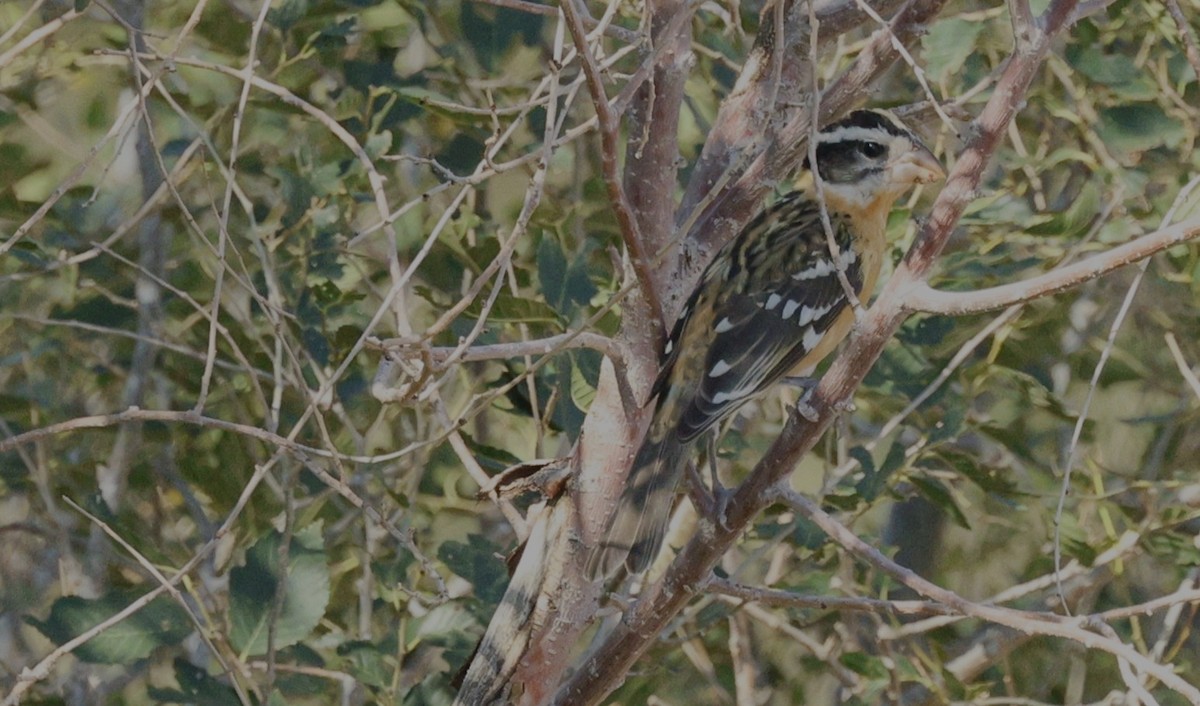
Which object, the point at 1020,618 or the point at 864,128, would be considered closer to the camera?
the point at 1020,618

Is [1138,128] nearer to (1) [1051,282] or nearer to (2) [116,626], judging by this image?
(1) [1051,282]

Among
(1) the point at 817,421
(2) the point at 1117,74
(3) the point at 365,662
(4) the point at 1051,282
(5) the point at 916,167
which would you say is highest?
(4) the point at 1051,282

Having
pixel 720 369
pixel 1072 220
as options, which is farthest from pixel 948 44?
Result: pixel 720 369

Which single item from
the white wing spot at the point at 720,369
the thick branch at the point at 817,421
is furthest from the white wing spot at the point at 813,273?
the thick branch at the point at 817,421

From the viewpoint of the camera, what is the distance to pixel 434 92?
3844mm

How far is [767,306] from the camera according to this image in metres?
3.54

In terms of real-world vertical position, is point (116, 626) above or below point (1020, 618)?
below

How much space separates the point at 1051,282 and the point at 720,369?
1.28 m

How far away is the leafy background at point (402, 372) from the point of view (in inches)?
133

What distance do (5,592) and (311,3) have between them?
1920 millimetres

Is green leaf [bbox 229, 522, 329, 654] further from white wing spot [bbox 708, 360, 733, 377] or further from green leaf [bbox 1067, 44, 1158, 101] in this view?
green leaf [bbox 1067, 44, 1158, 101]

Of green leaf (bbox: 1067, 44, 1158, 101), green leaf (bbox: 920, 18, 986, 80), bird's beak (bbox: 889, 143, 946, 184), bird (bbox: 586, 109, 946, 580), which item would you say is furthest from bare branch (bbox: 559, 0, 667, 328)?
green leaf (bbox: 1067, 44, 1158, 101)

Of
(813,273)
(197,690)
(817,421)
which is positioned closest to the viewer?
(817,421)

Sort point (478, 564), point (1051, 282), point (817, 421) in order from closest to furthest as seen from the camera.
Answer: point (1051, 282) → point (817, 421) → point (478, 564)
